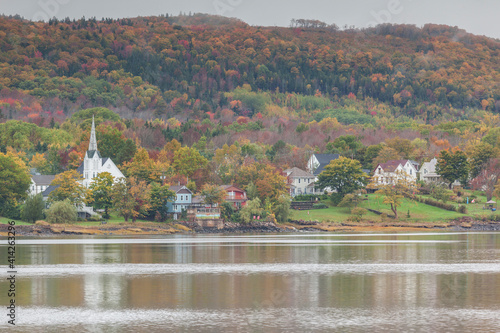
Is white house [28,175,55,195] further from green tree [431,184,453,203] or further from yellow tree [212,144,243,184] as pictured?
green tree [431,184,453,203]

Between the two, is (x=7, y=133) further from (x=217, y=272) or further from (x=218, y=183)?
(x=217, y=272)

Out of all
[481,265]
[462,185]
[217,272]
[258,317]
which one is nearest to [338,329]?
[258,317]

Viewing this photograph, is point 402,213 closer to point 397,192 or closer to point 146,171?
point 397,192

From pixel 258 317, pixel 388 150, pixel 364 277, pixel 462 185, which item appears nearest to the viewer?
pixel 258 317

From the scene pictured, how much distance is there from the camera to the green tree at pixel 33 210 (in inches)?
4225

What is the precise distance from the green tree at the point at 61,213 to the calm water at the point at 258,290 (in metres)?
35.9

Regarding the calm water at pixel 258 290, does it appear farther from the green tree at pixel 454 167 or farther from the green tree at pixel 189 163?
the green tree at pixel 454 167

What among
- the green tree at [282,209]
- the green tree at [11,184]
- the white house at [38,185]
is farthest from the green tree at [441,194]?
the white house at [38,185]

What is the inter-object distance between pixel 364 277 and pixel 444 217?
74.4 metres

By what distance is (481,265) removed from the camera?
55.0 meters

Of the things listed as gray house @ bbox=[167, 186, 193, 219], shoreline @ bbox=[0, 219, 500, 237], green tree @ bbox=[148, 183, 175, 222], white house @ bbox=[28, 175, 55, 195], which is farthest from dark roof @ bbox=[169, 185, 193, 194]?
white house @ bbox=[28, 175, 55, 195]

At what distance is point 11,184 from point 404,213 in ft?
219

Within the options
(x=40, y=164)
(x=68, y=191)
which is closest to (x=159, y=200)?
(x=68, y=191)

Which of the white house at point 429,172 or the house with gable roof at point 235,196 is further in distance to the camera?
the white house at point 429,172
